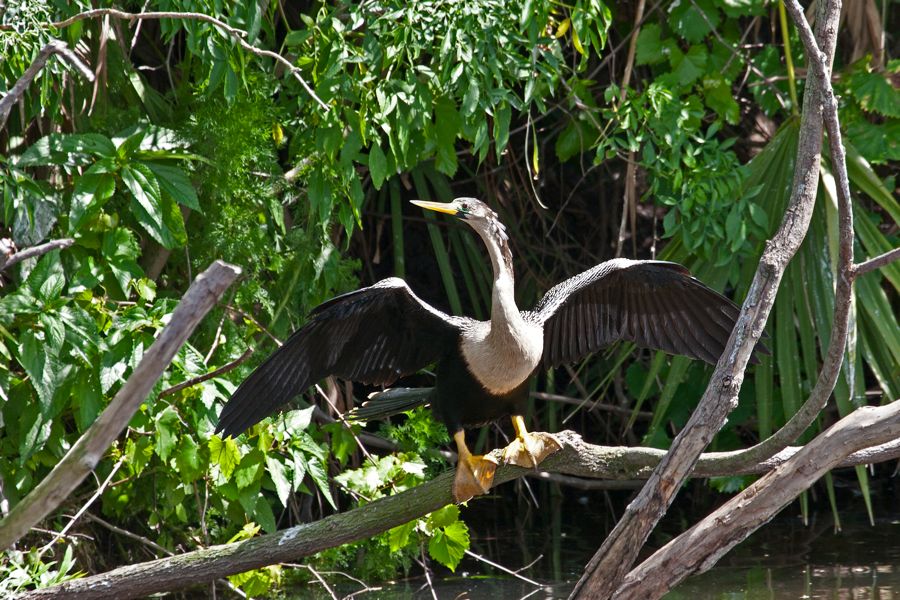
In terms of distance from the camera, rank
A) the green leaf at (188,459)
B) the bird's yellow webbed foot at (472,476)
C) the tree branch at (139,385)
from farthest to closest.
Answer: the green leaf at (188,459) < the bird's yellow webbed foot at (472,476) < the tree branch at (139,385)

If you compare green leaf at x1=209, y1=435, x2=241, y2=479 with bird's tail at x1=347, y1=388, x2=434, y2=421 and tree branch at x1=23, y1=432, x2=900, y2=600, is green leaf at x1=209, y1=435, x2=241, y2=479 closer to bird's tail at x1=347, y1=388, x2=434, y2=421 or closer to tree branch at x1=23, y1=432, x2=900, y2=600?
bird's tail at x1=347, y1=388, x2=434, y2=421

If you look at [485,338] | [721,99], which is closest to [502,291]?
[485,338]

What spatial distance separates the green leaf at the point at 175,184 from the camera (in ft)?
9.67

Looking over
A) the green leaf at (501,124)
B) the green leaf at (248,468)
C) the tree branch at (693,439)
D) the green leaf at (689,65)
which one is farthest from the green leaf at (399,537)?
the green leaf at (689,65)

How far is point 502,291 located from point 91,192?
3.78 feet

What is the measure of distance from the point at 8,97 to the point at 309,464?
170 cm

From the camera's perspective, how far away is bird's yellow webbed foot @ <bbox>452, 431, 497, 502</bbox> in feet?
8.20

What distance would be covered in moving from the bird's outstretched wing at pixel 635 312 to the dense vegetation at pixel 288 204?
539 millimetres

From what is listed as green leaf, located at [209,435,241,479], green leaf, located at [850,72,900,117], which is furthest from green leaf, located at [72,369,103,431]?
green leaf, located at [850,72,900,117]

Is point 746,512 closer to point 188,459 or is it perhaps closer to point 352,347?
point 352,347

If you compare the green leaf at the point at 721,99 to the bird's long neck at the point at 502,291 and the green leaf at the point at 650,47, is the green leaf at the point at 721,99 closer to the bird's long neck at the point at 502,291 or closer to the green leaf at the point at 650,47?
the green leaf at the point at 650,47

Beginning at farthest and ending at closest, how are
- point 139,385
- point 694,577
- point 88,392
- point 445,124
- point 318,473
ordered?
point 694,577 → point 445,124 → point 318,473 → point 88,392 → point 139,385

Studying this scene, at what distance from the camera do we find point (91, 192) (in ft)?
9.53

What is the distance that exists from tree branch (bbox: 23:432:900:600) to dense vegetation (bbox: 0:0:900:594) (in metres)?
0.30
